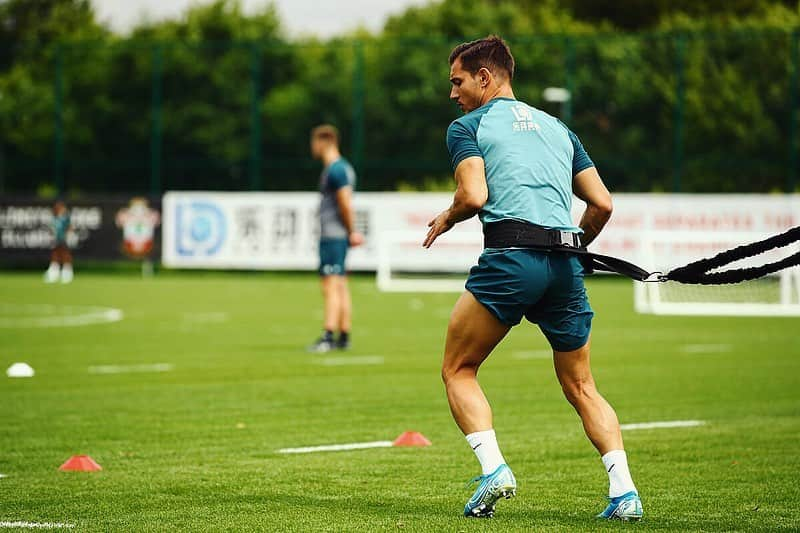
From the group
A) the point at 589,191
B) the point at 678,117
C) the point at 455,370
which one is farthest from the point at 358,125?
the point at 455,370

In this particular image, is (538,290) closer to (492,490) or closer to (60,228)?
(492,490)

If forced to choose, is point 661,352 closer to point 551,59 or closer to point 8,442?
point 8,442

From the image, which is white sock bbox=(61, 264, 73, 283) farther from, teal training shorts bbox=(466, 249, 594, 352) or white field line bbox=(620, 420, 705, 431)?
teal training shorts bbox=(466, 249, 594, 352)

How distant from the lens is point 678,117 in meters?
36.7

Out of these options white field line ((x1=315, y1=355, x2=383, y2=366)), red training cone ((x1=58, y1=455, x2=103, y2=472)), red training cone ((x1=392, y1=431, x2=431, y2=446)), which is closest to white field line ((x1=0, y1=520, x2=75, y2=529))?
red training cone ((x1=58, y1=455, x2=103, y2=472))

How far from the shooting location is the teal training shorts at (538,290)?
20.8 feet

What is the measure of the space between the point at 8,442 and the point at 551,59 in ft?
115

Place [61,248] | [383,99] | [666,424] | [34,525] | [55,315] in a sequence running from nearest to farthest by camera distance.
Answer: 1. [34,525]
2. [666,424]
3. [55,315]
4. [61,248]
5. [383,99]

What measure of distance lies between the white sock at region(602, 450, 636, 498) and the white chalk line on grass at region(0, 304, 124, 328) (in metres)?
13.9

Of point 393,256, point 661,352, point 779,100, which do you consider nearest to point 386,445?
point 661,352

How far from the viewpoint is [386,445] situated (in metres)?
8.96

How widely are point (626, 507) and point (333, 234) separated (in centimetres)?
938

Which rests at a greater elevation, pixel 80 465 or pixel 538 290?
pixel 538 290

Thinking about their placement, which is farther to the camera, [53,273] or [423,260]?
[53,273]
